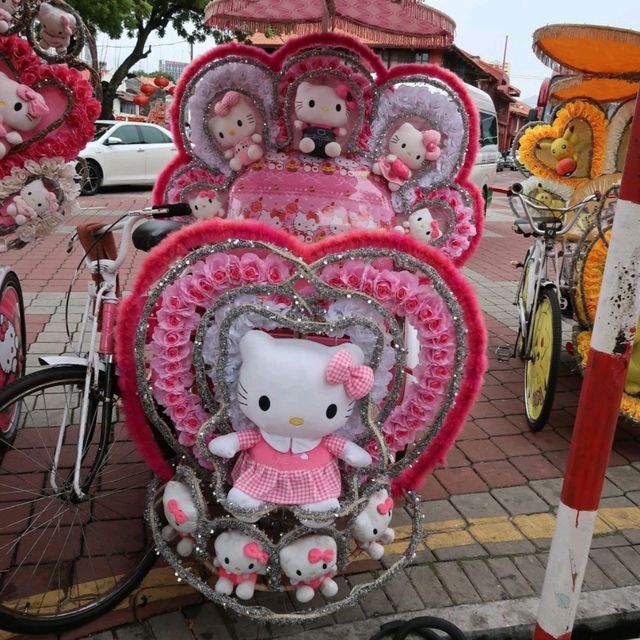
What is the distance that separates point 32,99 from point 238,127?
100 centimetres

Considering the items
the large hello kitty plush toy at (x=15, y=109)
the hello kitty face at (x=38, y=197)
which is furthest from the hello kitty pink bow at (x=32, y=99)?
the hello kitty face at (x=38, y=197)

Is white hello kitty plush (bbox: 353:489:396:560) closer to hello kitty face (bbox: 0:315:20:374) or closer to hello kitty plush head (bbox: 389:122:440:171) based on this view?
hello kitty plush head (bbox: 389:122:440:171)

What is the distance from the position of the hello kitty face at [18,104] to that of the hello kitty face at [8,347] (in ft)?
3.09

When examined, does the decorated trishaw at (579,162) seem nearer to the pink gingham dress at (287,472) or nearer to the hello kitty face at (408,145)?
the hello kitty face at (408,145)

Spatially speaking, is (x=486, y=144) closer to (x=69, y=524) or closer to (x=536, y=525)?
(x=536, y=525)

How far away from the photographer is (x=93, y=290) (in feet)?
7.66

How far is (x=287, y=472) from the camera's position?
206 centimetres

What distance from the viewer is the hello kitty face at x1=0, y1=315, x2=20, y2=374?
9.73ft

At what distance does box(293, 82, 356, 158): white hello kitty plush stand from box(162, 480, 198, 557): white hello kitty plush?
172cm

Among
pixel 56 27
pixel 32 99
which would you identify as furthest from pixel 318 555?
pixel 56 27

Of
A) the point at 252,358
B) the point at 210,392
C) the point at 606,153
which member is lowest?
the point at 210,392

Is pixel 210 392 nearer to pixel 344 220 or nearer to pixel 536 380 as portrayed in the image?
pixel 344 220

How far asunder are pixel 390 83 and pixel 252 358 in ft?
6.26

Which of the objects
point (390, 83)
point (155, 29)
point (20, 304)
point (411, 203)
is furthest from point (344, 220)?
point (155, 29)
